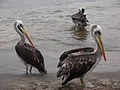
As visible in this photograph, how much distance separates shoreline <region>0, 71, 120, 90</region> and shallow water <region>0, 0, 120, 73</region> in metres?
0.42

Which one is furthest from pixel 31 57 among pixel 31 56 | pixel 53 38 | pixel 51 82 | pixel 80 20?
pixel 80 20

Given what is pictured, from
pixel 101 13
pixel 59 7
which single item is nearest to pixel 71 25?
pixel 101 13

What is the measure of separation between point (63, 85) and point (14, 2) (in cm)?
1451

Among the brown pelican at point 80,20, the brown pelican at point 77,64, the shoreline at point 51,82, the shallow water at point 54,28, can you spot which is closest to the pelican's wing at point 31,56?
the shoreline at point 51,82

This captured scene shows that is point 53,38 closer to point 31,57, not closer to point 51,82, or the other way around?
point 31,57

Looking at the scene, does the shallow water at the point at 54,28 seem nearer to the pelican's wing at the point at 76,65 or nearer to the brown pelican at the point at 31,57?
the brown pelican at the point at 31,57

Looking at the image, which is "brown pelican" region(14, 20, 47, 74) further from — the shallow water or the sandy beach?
the shallow water

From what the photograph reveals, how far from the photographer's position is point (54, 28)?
45.0 feet

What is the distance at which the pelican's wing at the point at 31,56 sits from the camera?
26.4 ft

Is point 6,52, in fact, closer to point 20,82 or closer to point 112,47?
point 20,82

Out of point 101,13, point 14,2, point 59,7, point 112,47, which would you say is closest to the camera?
point 112,47

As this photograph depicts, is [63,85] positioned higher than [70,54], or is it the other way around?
[70,54]

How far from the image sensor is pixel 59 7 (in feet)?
61.8

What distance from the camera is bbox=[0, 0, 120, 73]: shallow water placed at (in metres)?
9.47
